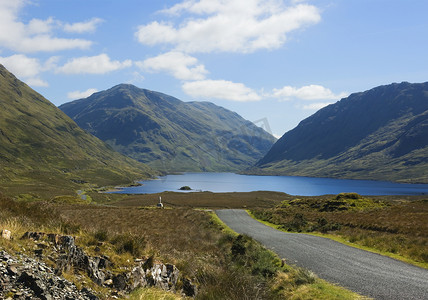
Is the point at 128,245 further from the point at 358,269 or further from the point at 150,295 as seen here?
the point at 358,269

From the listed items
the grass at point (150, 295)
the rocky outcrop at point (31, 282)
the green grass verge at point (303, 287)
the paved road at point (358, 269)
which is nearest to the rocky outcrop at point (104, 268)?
the grass at point (150, 295)

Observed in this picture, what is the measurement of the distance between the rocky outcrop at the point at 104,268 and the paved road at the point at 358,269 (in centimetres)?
735

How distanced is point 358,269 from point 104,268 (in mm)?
12669

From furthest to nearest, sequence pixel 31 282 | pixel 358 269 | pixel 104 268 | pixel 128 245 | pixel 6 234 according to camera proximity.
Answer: pixel 358 269, pixel 128 245, pixel 104 268, pixel 6 234, pixel 31 282

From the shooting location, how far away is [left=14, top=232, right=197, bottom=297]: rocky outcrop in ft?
29.7

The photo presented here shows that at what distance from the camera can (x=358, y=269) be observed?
1534 cm

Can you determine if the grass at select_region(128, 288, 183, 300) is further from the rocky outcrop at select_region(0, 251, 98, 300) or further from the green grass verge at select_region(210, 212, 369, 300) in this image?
the green grass verge at select_region(210, 212, 369, 300)

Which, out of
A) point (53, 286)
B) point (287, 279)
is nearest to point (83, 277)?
point (53, 286)

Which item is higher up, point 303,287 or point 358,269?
point 303,287

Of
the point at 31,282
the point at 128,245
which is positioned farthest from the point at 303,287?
the point at 31,282

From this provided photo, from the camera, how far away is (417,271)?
14828mm

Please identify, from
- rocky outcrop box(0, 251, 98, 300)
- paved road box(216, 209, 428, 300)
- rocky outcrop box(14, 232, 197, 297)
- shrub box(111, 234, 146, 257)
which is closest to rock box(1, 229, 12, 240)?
rocky outcrop box(14, 232, 197, 297)

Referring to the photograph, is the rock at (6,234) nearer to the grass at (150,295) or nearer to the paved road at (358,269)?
the grass at (150,295)

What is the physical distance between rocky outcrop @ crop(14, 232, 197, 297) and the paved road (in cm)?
735
